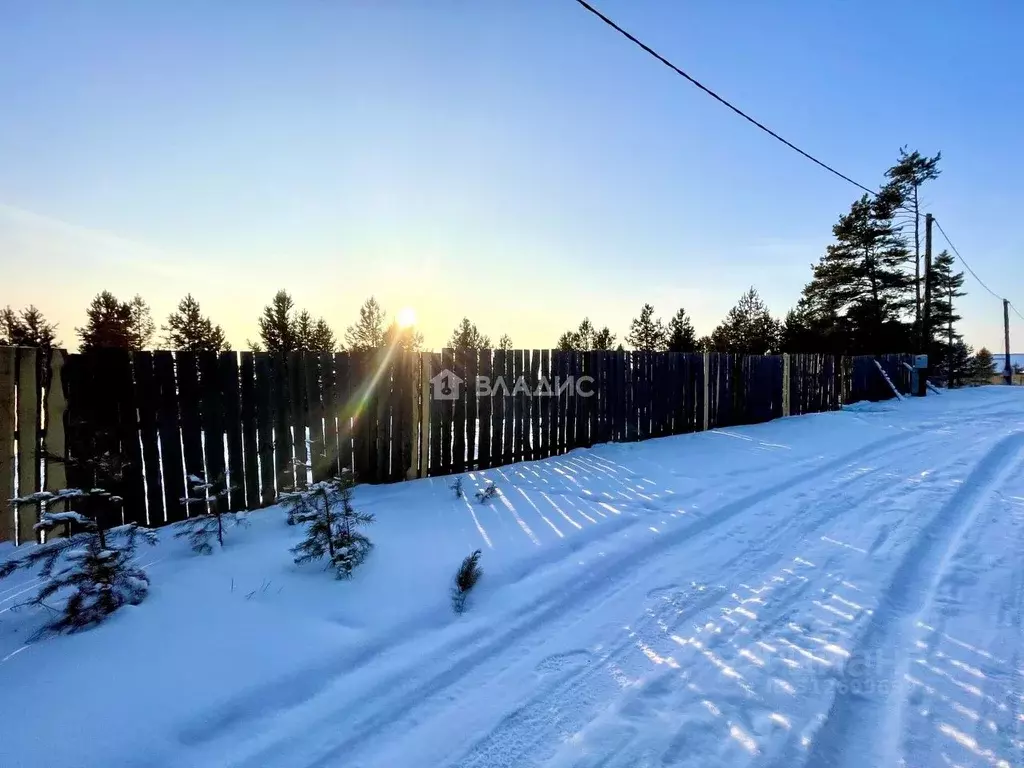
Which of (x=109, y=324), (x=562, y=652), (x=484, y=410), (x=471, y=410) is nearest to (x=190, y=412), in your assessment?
(x=471, y=410)

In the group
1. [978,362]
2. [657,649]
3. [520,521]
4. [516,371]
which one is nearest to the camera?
[657,649]

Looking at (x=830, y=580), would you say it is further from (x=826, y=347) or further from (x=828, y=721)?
(x=826, y=347)

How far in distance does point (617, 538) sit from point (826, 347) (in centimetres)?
3266

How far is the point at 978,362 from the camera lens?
45.4 meters

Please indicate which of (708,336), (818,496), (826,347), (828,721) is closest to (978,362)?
(826,347)

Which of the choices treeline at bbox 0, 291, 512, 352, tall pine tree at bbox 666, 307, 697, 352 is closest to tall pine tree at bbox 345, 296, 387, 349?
treeline at bbox 0, 291, 512, 352

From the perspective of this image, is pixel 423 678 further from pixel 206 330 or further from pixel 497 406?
pixel 206 330

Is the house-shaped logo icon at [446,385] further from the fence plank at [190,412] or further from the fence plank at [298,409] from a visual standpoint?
the fence plank at [190,412]

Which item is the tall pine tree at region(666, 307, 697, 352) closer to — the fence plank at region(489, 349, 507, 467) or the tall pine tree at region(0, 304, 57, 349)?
the fence plank at region(489, 349, 507, 467)

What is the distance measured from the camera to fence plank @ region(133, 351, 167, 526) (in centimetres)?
367

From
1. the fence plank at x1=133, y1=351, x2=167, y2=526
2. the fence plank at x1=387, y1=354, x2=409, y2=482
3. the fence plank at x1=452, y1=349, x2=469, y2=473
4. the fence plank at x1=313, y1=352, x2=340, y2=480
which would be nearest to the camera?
the fence plank at x1=133, y1=351, x2=167, y2=526

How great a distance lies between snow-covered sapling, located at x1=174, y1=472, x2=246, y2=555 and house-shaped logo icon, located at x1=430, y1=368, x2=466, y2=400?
7.64 feet

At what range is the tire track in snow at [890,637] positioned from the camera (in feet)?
5.73

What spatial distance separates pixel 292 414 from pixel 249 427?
0.39 meters
